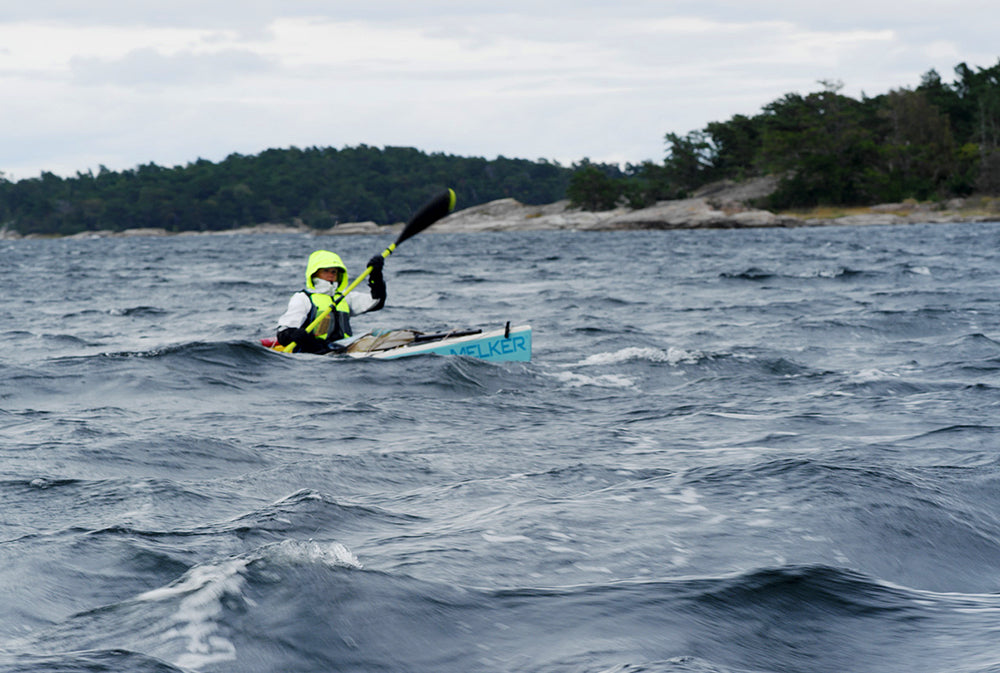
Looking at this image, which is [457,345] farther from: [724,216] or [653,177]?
[653,177]

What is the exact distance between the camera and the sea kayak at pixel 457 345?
9.80 m

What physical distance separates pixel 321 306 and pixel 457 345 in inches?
53.3

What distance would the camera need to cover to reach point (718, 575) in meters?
3.99

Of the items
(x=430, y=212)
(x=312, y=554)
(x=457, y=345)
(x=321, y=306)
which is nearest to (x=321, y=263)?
(x=321, y=306)

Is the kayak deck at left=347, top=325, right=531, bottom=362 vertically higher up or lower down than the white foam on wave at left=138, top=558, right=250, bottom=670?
higher up

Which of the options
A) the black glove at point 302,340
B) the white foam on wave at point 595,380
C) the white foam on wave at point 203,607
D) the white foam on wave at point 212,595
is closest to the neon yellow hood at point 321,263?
the black glove at point 302,340

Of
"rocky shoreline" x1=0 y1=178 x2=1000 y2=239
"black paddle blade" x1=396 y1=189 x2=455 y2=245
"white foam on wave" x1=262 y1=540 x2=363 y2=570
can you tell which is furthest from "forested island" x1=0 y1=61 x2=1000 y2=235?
"white foam on wave" x1=262 y1=540 x2=363 y2=570

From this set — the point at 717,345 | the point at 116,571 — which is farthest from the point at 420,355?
the point at 116,571

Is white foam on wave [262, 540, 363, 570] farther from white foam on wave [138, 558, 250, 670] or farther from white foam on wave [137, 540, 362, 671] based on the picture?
white foam on wave [138, 558, 250, 670]

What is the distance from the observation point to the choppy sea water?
3.39 metres

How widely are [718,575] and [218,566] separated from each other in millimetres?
1905

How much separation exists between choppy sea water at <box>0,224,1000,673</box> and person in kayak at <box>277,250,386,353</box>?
21 cm

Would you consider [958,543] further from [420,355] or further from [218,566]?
[420,355]

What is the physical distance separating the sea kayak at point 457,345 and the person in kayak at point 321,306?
0.23 m
